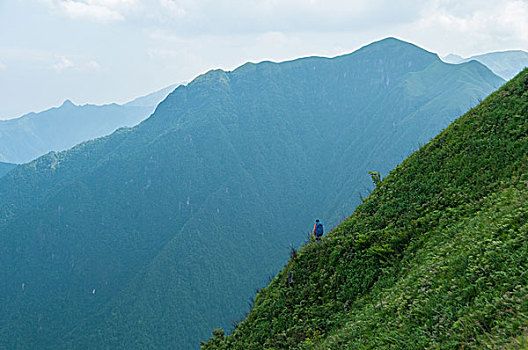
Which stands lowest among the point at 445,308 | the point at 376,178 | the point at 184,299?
the point at 445,308

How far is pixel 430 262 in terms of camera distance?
13.7 metres

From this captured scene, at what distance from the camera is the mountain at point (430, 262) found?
977cm

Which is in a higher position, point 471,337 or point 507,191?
point 507,191

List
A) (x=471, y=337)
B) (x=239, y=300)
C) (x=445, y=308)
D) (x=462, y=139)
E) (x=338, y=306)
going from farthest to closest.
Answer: (x=239, y=300), (x=462, y=139), (x=338, y=306), (x=445, y=308), (x=471, y=337)

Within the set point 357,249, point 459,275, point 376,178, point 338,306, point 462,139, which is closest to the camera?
point 459,275

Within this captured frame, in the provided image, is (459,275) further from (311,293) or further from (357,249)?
(311,293)

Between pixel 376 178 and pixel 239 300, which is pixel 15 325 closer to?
pixel 239 300

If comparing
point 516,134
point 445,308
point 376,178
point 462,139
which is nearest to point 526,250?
point 445,308

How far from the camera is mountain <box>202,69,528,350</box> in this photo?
9.77 meters

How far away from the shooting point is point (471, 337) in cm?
877

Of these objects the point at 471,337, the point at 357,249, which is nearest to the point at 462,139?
the point at 357,249

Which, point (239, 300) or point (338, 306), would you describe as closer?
point (338, 306)

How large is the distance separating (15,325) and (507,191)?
242 m

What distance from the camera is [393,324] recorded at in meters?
11.6
